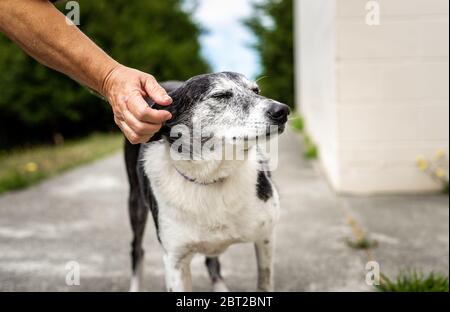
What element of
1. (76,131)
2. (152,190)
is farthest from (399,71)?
(76,131)

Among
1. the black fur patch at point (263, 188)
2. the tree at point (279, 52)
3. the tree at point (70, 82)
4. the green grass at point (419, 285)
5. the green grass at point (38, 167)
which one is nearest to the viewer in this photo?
the black fur patch at point (263, 188)

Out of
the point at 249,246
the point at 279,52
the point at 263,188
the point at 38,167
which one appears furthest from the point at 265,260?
the point at 279,52

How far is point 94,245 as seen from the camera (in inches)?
148

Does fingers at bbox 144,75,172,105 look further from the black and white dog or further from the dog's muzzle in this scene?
the dog's muzzle

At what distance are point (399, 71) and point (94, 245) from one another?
10.3 feet

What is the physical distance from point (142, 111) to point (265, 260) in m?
1.14

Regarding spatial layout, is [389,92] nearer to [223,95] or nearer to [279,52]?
[223,95]

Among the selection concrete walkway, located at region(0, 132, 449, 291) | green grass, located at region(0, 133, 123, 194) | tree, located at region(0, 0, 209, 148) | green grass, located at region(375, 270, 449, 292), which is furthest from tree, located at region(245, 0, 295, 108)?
green grass, located at region(375, 270, 449, 292)

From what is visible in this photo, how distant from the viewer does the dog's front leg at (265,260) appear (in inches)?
94.8

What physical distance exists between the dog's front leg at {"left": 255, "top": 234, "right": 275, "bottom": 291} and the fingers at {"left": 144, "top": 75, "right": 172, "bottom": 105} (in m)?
0.92

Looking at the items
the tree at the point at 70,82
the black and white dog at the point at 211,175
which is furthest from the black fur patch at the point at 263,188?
the tree at the point at 70,82

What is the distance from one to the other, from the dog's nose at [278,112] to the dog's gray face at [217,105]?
0.05 m

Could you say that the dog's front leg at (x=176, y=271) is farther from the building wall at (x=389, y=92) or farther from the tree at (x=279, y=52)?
the tree at (x=279, y=52)

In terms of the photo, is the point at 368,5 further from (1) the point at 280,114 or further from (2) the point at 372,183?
(1) the point at 280,114
